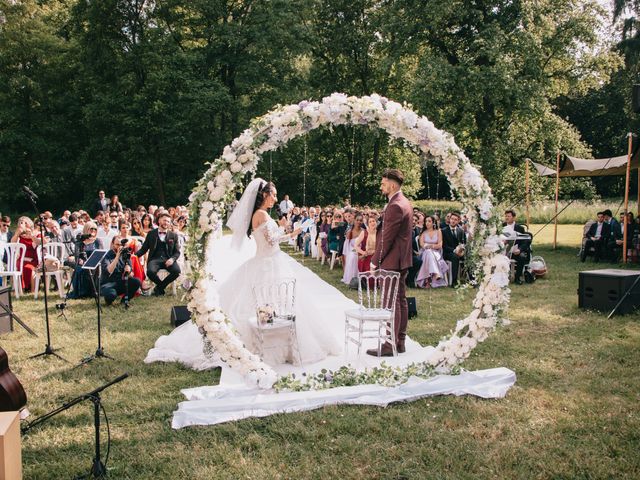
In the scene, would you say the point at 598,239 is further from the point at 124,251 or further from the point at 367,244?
the point at 124,251

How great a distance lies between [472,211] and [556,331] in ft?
9.73

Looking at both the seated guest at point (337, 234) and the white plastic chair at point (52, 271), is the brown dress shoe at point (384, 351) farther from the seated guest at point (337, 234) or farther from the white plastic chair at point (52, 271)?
the seated guest at point (337, 234)

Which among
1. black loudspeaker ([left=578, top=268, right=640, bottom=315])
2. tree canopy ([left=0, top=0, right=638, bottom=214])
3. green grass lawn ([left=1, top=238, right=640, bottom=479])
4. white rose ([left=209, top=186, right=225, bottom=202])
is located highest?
tree canopy ([left=0, top=0, right=638, bottom=214])

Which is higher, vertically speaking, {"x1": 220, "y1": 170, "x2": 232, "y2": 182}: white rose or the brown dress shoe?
{"x1": 220, "y1": 170, "x2": 232, "y2": 182}: white rose

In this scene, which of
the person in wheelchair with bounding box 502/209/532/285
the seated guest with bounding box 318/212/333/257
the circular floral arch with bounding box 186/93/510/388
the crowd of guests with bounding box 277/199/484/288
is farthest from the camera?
the seated guest with bounding box 318/212/333/257

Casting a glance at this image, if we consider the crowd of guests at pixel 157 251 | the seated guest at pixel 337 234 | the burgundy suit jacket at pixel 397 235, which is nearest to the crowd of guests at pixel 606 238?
the crowd of guests at pixel 157 251

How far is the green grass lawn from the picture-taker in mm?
3801

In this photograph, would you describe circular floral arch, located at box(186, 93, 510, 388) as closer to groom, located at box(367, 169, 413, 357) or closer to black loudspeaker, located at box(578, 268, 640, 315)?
groom, located at box(367, 169, 413, 357)

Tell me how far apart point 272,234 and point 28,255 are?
7.14m

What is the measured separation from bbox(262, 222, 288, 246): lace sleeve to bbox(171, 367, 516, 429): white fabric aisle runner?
189 cm

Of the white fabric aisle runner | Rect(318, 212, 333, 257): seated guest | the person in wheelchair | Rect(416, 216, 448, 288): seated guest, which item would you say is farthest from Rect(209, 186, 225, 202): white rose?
Rect(318, 212, 333, 257): seated guest

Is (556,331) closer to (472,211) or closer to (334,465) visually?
(472,211)

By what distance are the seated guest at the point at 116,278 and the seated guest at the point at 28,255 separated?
2.17 m

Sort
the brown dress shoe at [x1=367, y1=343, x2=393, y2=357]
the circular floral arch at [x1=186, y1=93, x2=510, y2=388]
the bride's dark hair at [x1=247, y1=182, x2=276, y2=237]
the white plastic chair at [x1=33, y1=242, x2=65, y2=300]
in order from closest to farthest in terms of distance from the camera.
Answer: the circular floral arch at [x1=186, y1=93, x2=510, y2=388]
the bride's dark hair at [x1=247, y1=182, x2=276, y2=237]
the brown dress shoe at [x1=367, y1=343, x2=393, y2=357]
the white plastic chair at [x1=33, y1=242, x2=65, y2=300]
